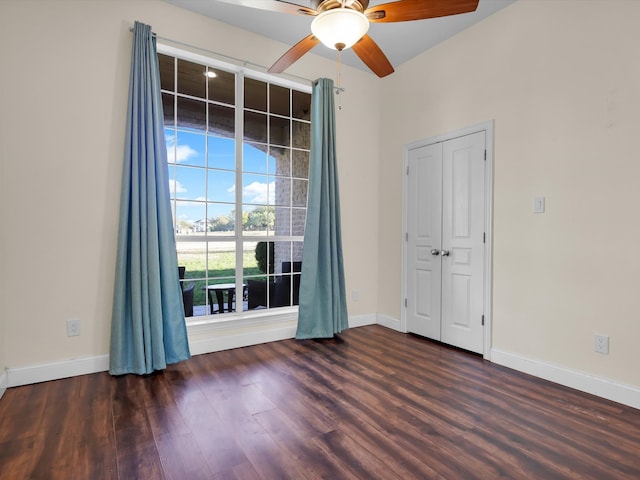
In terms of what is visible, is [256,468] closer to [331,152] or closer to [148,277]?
[148,277]

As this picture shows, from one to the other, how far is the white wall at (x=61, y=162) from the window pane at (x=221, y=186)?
0.80 m

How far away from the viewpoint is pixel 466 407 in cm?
223

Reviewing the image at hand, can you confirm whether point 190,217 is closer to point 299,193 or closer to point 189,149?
point 189,149

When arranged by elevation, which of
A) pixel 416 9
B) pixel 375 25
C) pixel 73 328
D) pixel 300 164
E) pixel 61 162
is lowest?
pixel 73 328

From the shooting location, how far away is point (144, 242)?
2.74 metres

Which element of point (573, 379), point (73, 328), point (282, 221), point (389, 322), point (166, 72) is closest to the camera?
point (573, 379)

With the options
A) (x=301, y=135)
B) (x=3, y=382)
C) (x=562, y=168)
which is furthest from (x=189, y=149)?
(x=562, y=168)

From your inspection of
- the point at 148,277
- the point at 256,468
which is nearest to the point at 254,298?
the point at 148,277

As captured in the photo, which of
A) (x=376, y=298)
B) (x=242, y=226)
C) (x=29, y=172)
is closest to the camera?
(x=29, y=172)

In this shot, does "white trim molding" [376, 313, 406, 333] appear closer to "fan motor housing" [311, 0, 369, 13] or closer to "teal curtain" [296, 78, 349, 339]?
"teal curtain" [296, 78, 349, 339]

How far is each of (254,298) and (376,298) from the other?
1593 millimetres

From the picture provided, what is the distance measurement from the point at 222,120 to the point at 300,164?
96cm

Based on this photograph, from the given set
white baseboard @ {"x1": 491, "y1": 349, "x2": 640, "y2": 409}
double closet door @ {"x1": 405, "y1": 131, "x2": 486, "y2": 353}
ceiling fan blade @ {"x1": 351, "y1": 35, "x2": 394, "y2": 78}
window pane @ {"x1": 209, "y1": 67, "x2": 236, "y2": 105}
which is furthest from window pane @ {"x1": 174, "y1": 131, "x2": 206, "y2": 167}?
white baseboard @ {"x1": 491, "y1": 349, "x2": 640, "y2": 409}

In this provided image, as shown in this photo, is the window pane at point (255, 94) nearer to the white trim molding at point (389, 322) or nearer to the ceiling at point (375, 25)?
the ceiling at point (375, 25)
